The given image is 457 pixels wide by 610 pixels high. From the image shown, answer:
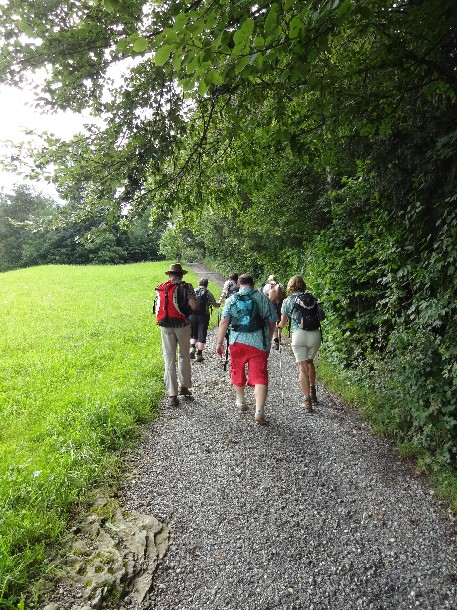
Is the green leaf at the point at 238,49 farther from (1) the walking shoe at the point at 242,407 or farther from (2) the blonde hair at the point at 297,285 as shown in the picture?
(1) the walking shoe at the point at 242,407

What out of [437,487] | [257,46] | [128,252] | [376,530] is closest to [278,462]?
[376,530]

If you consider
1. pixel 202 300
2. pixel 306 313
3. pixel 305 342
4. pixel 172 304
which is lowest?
pixel 305 342

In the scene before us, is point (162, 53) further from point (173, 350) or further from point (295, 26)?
point (173, 350)

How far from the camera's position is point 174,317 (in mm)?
5871

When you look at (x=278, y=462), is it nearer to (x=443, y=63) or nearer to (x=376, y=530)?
(x=376, y=530)

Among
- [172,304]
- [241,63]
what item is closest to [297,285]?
[172,304]

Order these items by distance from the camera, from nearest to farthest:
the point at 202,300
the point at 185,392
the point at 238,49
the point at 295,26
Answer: the point at 238,49 → the point at 295,26 → the point at 185,392 → the point at 202,300

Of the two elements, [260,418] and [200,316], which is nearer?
[260,418]

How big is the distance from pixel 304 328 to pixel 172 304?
2.12 metres

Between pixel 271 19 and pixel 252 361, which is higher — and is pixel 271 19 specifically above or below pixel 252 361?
above

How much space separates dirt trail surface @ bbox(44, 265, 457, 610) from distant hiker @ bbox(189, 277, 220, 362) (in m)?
3.51

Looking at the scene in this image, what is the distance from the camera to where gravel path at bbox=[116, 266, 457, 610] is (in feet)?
8.74

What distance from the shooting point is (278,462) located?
430cm

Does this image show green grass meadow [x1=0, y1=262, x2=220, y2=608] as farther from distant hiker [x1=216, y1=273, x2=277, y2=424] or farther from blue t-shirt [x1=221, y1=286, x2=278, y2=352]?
blue t-shirt [x1=221, y1=286, x2=278, y2=352]
